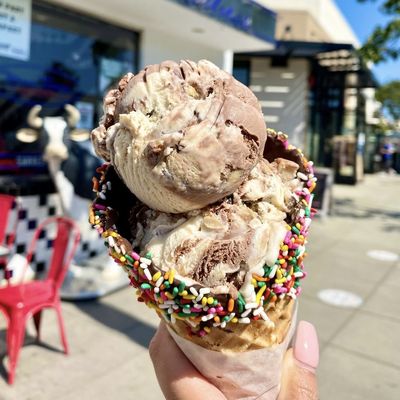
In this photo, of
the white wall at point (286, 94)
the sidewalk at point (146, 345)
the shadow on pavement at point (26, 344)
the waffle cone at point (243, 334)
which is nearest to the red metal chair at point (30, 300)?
the shadow on pavement at point (26, 344)

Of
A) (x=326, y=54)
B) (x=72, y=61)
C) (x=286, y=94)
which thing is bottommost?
(x=72, y=61)

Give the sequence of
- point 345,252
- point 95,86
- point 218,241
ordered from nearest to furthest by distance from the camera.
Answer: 1. point 218,241
2. point 95,86
3. point 345,252

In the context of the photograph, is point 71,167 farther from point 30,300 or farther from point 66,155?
point 30,300

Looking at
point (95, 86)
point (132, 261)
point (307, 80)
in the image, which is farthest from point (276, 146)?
point (307, 80)

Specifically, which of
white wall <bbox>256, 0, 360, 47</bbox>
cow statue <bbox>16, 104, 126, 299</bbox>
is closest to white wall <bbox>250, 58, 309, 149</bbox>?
white wall <bbox>256, 0, 360, 47</bbox>

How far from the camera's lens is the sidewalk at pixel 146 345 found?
3393 mm

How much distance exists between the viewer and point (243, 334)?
1603 mm

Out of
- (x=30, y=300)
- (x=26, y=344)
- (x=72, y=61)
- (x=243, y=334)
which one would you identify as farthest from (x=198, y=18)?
(x=243, y=334)

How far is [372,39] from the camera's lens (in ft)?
33.1

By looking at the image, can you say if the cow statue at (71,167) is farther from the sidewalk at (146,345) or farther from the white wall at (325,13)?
the white wall at (325,13)

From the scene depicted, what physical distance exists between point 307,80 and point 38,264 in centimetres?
1078

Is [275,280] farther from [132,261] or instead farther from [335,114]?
[335,114]

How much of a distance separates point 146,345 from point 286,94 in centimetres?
1105

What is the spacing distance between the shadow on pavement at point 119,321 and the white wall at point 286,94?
9966mm
